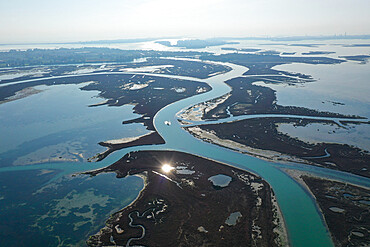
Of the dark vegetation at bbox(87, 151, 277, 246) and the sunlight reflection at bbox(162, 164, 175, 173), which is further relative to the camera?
the sunlight reflection at bbox(162, 164, 175, 173)

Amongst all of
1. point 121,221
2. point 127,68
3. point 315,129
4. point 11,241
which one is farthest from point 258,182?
point 127,68

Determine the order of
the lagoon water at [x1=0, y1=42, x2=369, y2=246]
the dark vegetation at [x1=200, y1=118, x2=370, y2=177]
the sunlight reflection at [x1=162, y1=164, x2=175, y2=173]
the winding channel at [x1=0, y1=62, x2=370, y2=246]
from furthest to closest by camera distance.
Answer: the dark vegetation at [x1=200, y1=118, x2=370, y2=177] < the sunlight reflection at [x1=162, y1=164, x2=175, y2=173] < the lagoon water at [x1=0, y1=42, x2=369, y2=246] < the winding channel at [x1=0, y1=62, x2=370, y2=246]

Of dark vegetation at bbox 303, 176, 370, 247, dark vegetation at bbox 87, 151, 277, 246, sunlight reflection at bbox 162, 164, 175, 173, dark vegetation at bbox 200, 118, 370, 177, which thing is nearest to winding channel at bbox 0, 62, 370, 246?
dark vegetation at bbox 303, 176, 370, 247

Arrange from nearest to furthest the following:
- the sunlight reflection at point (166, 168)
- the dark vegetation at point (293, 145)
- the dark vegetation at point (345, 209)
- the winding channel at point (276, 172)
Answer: the dark vegetation at point (345, 209)
the winding channel at point (276, 172)
the sunlight reflection at point (166, 168)
the dark vegetation at point (293, 145)

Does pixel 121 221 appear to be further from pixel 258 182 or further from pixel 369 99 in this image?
pixel 369 99

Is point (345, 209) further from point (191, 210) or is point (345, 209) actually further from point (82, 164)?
point (82, 164)

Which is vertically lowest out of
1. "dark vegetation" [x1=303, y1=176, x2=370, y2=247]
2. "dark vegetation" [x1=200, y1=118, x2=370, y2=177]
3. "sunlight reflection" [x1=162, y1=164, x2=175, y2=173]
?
"dark vegetation" [x1=303, y1=176, x2=370, y2=247]

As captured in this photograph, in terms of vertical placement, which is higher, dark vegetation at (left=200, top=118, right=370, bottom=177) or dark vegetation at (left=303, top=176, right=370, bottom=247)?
dark vegetation at (left=200, top=118, right=370, bottom=177)

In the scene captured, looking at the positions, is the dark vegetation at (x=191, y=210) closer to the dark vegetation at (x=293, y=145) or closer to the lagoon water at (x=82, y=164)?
the lagoon water at (x=82, y=164)

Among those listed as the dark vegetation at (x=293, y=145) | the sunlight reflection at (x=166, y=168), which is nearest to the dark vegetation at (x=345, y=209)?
the dark vegetation at (x=293, y=145)

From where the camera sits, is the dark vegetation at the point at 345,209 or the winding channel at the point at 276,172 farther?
the winding channel at the point at 276,172

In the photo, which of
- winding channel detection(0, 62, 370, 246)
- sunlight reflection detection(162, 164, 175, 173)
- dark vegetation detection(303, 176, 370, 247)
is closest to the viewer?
dark vegetation detection(303, 176, 370, 247)

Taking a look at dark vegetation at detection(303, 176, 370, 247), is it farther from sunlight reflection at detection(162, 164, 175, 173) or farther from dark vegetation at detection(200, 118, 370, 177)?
sunlight reflection at detection(162, 164, 175, 173)
